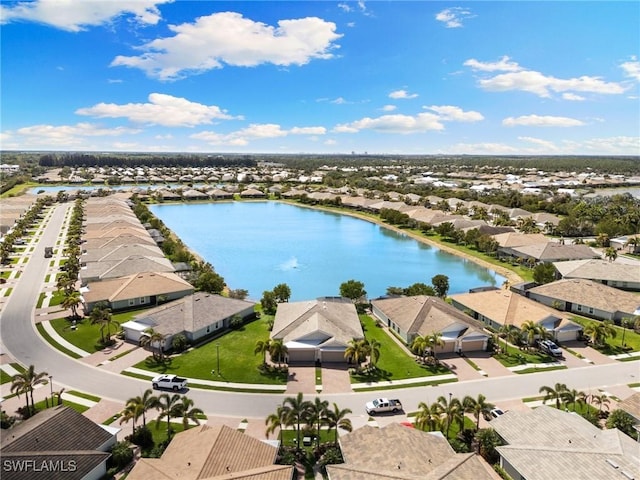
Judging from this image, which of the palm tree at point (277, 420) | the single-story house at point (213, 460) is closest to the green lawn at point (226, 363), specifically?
the palm tree at point (277, 420)

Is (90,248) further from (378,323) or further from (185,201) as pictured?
(185,201)

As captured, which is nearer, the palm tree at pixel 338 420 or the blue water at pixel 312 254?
the palm tree at pixel 338 420

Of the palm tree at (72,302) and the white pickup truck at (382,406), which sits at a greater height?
the palm tree at (72,302)

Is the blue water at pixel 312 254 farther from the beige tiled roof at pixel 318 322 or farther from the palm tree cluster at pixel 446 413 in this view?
the palm tree cluster at pixel 446 413

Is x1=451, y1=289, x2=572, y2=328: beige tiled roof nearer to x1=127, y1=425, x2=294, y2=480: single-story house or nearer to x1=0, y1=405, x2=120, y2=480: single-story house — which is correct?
x1=127, y1=425, x2=294, y2=480: single-story house

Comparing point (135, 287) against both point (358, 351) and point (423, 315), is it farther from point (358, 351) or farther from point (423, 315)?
point (423, 315)

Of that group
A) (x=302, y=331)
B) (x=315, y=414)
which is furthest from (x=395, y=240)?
(x=315, y=414)
